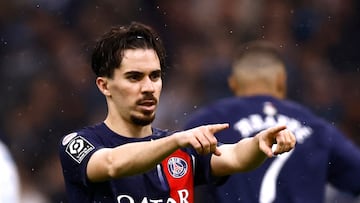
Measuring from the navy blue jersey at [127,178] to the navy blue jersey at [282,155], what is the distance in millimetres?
1816

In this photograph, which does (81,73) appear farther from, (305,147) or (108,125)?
(108,125)

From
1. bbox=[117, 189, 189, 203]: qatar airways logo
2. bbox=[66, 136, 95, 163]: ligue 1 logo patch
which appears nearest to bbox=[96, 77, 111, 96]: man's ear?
bbox=[66, 136, 95, 163]: ligue 1 logo patch

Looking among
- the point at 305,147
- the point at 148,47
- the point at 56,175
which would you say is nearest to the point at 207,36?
the point at 56,175

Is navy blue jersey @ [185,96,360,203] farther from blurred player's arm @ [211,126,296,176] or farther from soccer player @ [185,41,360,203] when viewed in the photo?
blurred player's arm @ [211,126,296,176]

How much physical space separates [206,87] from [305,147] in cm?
387

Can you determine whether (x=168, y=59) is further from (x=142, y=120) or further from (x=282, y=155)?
(x=142, y=120)

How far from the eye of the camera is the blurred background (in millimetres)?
11203

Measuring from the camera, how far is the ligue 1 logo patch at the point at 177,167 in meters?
5.82

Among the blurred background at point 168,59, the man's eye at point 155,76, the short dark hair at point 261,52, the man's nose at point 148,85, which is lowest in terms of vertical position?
the man's nose at point 148,85

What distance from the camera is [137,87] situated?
5.76 meters

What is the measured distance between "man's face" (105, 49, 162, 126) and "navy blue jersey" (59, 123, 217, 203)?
119mm

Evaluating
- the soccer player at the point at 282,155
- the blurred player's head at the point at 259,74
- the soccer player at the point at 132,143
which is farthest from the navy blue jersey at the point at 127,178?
the blurred player's head at the point at 259,74

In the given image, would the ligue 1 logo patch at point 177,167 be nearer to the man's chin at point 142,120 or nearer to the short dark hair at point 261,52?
the man's chin at point 142,120

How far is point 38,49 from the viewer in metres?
11.8
